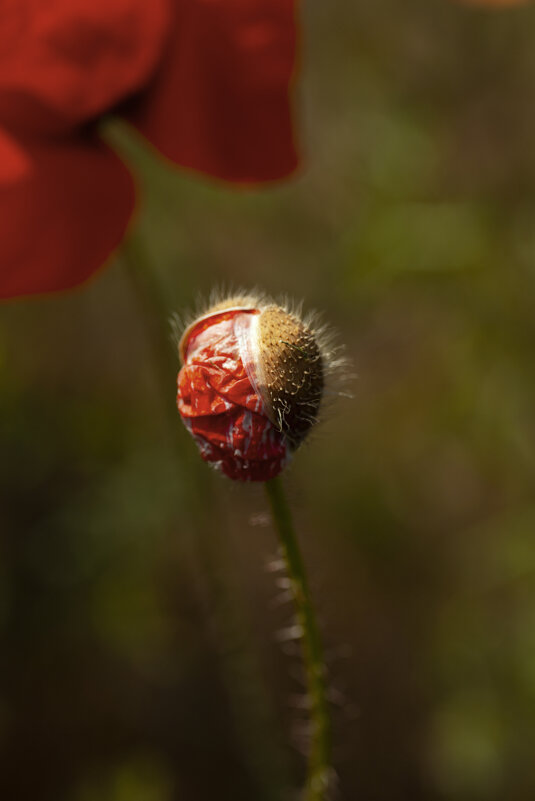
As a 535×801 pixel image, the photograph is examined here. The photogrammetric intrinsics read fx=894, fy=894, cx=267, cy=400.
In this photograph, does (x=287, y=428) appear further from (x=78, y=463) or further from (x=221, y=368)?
(x=78, y=463)

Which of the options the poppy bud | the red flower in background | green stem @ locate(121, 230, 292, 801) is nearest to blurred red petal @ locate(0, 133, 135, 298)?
the red flower in background

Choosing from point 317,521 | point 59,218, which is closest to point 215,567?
point 317,521

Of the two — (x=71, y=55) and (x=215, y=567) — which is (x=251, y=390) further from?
(x=215, y=567)

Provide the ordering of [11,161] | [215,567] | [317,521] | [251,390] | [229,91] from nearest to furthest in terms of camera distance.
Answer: [251,390]
[11,161]
[229,91]
[215,567]
[317,521]

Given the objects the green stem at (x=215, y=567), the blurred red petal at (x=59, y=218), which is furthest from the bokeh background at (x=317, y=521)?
the blurred red petal at (x=59, y=218)

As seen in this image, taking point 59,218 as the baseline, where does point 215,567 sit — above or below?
below

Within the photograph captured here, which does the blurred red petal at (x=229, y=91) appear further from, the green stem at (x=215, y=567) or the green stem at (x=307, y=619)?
the green stem at (x=307, y=619)
